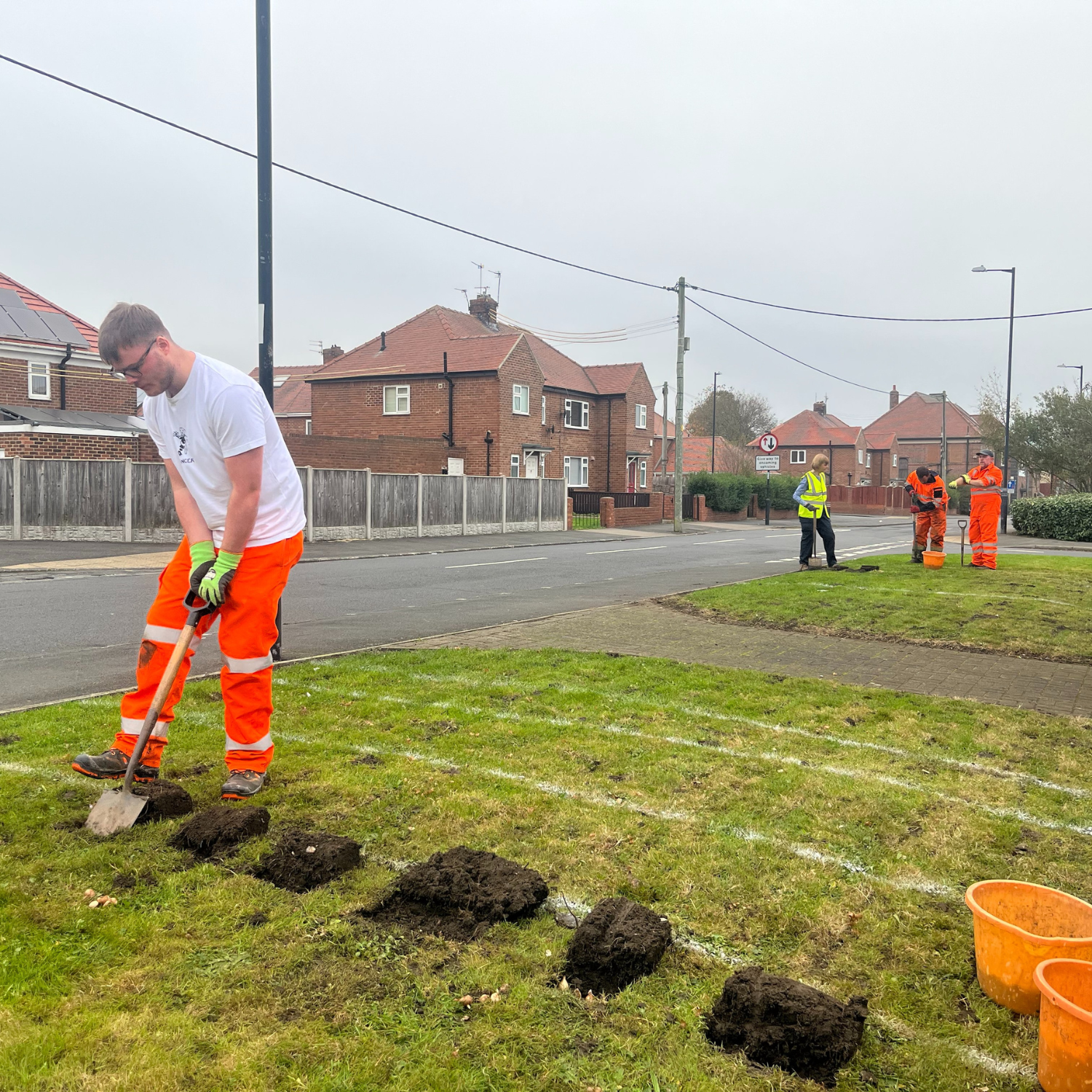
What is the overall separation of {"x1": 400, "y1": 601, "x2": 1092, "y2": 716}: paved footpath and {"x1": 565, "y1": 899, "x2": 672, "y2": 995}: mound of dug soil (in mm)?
4406

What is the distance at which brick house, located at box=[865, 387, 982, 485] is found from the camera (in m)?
80.1

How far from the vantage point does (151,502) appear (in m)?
21.6

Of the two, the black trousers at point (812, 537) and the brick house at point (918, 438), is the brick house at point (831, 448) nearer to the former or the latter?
the brick house at point (918, 438)

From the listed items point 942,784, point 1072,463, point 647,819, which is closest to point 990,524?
point 942,784

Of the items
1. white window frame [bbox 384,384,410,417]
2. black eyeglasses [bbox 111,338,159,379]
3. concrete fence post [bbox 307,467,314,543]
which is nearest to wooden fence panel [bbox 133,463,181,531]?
concrete fence post [bbox 307,467,314,543]

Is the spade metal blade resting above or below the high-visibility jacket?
below

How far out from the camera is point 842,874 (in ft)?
11.3

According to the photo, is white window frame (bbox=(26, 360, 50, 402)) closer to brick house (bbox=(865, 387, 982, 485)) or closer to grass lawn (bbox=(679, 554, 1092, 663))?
grass lawn (bbox=(679, 554, 1092, 663))

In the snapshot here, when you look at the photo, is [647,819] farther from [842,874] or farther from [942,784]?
[942,784]

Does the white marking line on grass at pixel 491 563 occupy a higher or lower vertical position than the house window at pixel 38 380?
lower

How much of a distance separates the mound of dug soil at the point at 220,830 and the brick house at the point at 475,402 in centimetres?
3320

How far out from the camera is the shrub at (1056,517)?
97.3 feet

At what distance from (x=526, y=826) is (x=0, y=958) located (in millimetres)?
1872

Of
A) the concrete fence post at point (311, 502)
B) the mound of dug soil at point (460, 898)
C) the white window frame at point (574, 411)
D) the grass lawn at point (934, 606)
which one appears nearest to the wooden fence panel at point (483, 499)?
A: the concrete fence post at point (311, 502)
